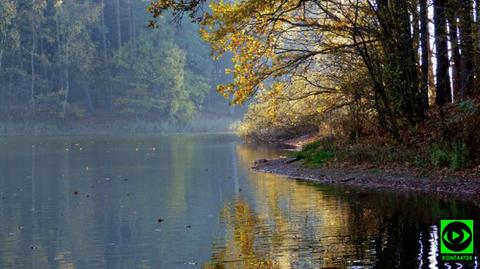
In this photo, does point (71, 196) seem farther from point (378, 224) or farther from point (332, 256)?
point (332, 256)

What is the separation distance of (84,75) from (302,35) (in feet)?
198

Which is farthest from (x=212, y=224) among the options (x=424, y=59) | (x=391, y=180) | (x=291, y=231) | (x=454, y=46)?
(x=424, y=59)

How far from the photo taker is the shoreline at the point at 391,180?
16.7m

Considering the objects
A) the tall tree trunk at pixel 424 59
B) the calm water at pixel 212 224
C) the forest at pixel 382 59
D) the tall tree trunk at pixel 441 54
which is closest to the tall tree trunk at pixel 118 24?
the forest at pixel 382 59

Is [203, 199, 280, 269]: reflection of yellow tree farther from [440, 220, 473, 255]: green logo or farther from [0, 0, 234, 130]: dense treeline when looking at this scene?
[0, 0, 234, 130]: dense treeline

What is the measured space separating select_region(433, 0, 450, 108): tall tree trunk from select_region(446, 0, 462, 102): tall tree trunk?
0.27 meters

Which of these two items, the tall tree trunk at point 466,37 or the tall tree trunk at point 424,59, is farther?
the tall tree trunk at point 424,59

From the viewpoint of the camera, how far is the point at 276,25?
76.8ft

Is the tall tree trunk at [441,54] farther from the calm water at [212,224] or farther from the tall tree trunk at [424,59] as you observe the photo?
the calm water at [212,224]

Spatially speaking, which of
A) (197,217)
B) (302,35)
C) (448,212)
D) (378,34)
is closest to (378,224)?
(448,212)

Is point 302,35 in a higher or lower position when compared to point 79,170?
higher

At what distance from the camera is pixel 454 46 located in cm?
2145

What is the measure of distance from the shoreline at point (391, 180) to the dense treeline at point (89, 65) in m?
53.3

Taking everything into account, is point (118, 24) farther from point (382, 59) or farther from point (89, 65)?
point (382, 59)
